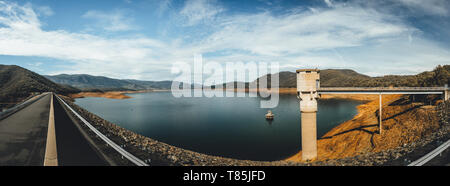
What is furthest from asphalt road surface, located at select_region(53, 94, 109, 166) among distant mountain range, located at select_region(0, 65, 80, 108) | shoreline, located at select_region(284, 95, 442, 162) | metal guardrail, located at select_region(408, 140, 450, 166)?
distant mountain range, located at select_region(0, 65, 80, 108)

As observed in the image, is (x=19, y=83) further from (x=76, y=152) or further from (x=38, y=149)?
(x=76, y=152)

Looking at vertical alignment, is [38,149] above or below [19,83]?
below

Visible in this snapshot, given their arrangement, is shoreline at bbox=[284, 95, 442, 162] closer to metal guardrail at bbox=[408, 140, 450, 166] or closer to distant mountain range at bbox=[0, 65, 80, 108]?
metal guardrail at bbox=[408, 140, 450, 166]

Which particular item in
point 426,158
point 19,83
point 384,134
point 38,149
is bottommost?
point 384,134

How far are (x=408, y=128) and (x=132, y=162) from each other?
29.6 m

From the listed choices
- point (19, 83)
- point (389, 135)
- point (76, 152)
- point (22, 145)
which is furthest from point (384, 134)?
point (19, 83)

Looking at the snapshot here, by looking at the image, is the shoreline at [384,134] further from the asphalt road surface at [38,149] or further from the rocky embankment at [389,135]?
the asphalt road surface at [38,149]

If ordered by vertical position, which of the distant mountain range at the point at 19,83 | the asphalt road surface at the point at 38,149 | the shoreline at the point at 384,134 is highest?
the distant mountain range at the point at 19,83

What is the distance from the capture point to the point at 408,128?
23.1 metres

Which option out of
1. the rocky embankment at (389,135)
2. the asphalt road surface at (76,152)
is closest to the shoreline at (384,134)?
the rocky embankment at (389,135)

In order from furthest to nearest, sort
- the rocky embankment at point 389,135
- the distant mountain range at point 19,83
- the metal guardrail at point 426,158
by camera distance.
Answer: the distant mountain range at point 19,83 < the rocky embankment at point 389,135 < the metal guardrail at point 426,158

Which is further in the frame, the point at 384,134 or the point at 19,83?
the point at 19,83
